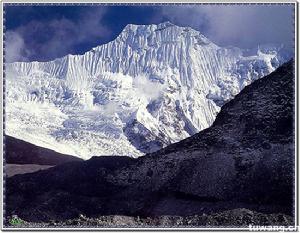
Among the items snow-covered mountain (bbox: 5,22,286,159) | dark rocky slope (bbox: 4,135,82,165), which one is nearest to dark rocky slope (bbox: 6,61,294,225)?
dark rocky slope (bbox: 4,135,82,165)

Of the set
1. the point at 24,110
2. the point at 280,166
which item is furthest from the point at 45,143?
the point at 280,166

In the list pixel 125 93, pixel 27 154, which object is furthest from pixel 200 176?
pixel 125 93

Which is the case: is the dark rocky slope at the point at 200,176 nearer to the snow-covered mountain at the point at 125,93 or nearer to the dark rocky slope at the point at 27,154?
the dark rocky slope at the point at 27,154

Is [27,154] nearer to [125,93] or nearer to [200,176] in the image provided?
[200,176]

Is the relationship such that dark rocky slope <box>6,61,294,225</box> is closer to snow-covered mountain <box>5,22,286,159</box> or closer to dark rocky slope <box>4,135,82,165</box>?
dark rocky slope <box>4,135,82,165</box>

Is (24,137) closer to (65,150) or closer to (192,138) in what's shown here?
(65,150)
